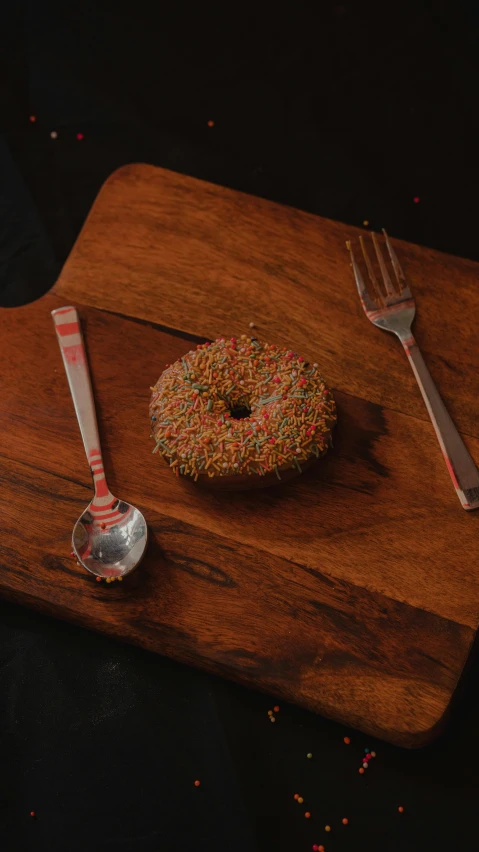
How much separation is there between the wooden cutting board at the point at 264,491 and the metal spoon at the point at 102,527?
0.18ft

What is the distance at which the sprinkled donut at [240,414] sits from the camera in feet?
8.91

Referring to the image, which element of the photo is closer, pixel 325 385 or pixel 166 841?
pixel 166 841

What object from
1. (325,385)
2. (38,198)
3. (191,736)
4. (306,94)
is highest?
(306,94)

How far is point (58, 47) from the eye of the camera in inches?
152

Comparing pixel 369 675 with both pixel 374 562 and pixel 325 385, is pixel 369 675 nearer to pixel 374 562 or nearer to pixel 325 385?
pixel 374 562

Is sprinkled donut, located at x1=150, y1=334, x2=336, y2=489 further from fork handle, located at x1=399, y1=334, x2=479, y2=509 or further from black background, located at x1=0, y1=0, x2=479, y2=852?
black background, located at x1=0, y1=0, x2=479, y2=852

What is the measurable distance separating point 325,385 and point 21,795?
58.2 inches

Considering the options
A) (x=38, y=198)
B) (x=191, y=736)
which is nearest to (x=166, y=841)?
(x=191, y=736)

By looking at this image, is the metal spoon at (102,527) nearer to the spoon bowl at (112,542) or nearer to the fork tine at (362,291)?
the spoon bowl at (112,542)

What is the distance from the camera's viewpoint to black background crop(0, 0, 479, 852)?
2.82m

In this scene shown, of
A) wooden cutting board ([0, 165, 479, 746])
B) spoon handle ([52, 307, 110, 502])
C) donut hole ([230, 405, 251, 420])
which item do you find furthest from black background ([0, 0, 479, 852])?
donut hole ([230, 405, 251, 420])

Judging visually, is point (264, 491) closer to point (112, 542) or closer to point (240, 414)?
point (240, 414)

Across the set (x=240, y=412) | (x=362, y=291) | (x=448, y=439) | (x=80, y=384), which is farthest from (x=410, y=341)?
(x=80, y=384)

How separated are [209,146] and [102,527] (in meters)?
1.73
